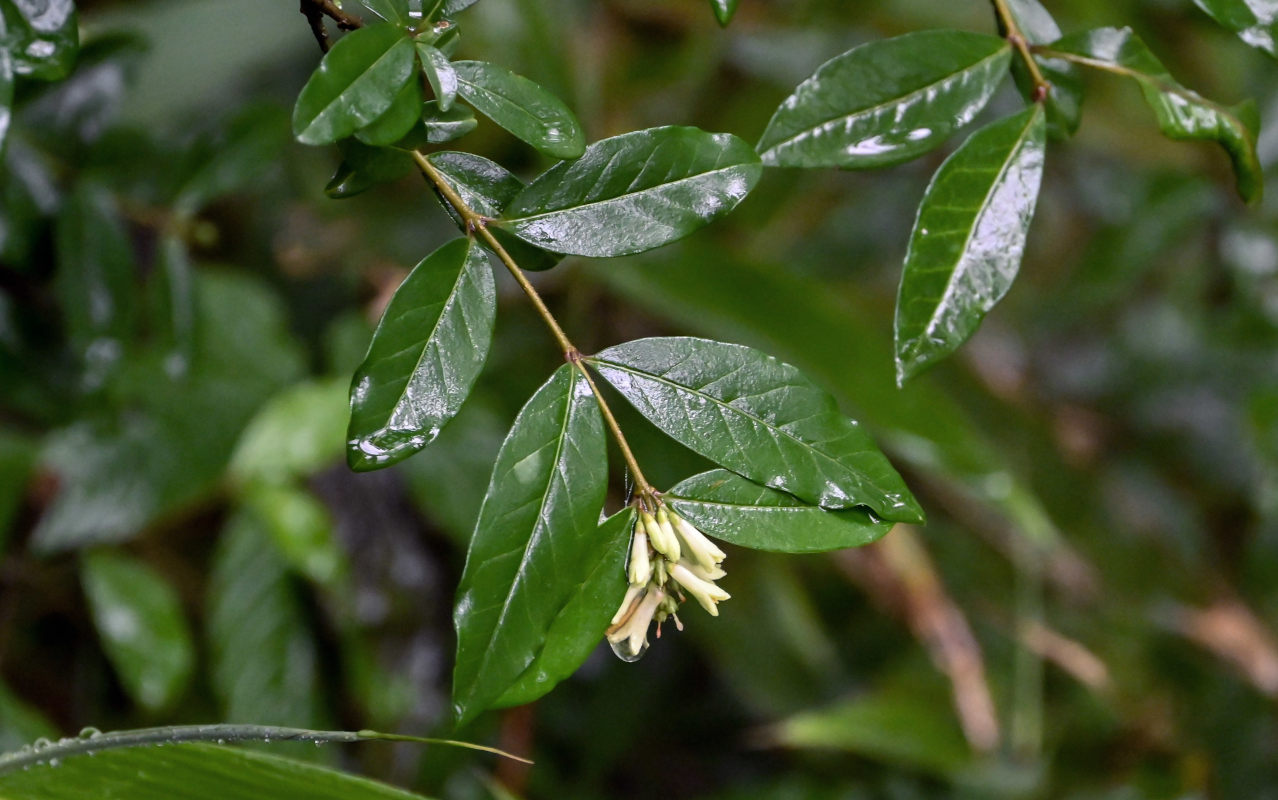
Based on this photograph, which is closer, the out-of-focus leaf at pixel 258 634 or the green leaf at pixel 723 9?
the green leaf at pixel 723 9

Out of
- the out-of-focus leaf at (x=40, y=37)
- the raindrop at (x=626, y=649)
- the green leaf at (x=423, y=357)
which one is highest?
the out-of-focus leaf at (x=40, y=37)

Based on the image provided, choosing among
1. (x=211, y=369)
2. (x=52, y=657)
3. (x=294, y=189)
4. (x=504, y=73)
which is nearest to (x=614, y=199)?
(x=504, y=73)

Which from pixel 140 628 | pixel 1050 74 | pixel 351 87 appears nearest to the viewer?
pixel 351 87

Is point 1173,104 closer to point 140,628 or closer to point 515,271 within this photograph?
point 515,271

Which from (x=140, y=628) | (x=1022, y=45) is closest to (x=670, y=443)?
(x=140, y=628)

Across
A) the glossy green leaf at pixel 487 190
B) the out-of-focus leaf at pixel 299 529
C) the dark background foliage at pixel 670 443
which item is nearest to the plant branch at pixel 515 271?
the glossy green leaf at pixel 487 190

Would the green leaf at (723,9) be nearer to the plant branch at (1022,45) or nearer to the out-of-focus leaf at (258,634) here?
the plant branch at (1022,45)

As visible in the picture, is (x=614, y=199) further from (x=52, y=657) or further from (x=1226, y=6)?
(x=52, y=657)
